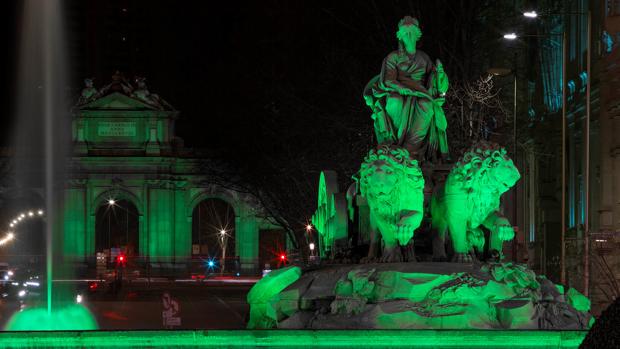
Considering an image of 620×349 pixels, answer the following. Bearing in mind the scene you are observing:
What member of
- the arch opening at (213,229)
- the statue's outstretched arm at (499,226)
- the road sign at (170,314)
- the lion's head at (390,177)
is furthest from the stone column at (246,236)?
the lion's head at (390,177)

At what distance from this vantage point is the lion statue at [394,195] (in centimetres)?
1518

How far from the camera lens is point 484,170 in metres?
15.3

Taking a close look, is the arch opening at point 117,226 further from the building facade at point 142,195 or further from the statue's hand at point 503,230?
the statue's hand at point 503,230

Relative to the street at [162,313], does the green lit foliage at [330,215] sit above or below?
above

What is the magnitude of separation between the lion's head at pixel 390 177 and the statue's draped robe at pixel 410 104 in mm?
1266

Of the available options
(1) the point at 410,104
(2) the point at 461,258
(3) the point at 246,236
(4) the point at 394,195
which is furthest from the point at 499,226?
(3) the point at 246,236

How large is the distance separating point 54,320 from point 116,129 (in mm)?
70261

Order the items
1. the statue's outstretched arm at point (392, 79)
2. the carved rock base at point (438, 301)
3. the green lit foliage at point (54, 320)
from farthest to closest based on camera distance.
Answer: the green lit foliage at point (54, 320), the statue's outstretched arm at point (392, 79), the carved rock base at point (438, 301)

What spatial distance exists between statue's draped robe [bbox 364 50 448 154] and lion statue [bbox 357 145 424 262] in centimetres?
127

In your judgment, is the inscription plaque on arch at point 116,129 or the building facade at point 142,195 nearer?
the building facade at point 142,195

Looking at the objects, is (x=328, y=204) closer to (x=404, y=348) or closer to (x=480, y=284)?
(x=480, y=284)

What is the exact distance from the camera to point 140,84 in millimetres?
95938

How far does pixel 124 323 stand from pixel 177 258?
71372 mm

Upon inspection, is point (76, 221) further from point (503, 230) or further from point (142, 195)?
point (503, 230)
